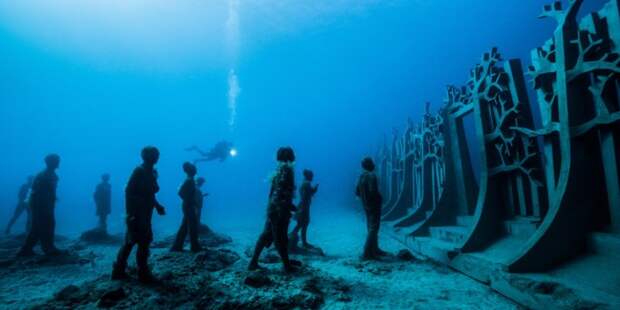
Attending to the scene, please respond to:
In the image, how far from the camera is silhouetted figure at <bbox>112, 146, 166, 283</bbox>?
14.3 ft

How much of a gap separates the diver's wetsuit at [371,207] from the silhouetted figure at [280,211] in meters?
2.03

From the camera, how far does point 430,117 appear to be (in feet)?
34.9

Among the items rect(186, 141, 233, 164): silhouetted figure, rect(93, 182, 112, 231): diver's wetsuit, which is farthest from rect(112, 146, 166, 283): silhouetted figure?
rect(186, 141, 233, 164): silhouetted figure

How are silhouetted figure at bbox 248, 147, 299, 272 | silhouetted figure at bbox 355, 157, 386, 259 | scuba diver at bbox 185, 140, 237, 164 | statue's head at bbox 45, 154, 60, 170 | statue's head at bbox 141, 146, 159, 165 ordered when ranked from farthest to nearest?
scuba diver at bbox 185, 140, 237, 164 < statue's head at bbox 45, 154, 60, 170 < silhouetted figure at bbox 355, 157, 386, 259 < silhouetted figure at bbox 248, 147, 299, 272 < statue's head at bbox 141, 146, 159, 165

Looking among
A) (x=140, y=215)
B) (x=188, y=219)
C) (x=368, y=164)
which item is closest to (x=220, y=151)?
(x=188, y=219)

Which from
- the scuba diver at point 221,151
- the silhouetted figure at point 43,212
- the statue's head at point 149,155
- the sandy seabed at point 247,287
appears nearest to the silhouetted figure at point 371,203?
the sandy seabed at point 247,287

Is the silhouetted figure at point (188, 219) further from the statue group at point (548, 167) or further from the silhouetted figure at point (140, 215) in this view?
the statue group at point (548, 167)

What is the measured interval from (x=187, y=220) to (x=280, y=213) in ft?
12.4

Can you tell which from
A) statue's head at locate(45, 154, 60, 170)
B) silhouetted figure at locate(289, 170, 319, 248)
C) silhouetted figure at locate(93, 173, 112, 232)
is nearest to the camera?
statue's head at locate(45, 154, 60, 170)

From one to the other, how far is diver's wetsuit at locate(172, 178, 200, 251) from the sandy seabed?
1.29m

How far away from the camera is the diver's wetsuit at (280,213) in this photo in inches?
205

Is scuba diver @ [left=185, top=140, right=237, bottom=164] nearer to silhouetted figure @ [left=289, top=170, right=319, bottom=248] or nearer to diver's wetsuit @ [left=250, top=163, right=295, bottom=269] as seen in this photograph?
silhouetted figure @ [left=289, top=170, right=319, bottom=248]

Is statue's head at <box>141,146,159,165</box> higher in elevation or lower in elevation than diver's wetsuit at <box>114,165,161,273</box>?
higher

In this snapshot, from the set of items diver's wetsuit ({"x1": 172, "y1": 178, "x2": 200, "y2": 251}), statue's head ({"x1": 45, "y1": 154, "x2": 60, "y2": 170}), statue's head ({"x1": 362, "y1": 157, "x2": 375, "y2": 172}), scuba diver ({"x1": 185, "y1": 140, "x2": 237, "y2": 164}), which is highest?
scuba diver ({"x1": 185, "y1": 140, "x2": 237, "y2": 164})
